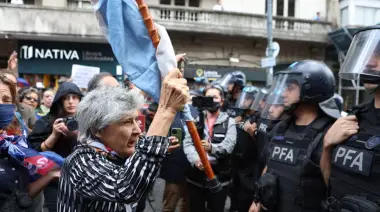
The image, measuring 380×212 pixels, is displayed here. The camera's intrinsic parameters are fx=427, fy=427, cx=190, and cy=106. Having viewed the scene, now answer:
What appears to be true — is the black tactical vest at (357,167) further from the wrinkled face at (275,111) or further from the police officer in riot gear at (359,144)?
the wrinkled face at (275,111)

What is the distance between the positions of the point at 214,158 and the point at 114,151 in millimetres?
2803

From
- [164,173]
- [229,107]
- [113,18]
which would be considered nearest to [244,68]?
[229,107]

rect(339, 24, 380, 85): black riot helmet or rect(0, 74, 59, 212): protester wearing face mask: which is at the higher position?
rect(339, 24, 380, 85): black riot helmet

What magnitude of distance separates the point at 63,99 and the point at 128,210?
216 cm

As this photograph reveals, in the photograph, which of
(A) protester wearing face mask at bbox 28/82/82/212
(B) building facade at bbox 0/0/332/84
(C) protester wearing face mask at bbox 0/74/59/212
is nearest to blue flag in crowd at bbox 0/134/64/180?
(C) protester wearing face mask at bbox 0/74/59/212

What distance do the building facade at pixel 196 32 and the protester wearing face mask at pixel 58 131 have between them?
13.1 meters

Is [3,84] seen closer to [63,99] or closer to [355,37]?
[63,99]

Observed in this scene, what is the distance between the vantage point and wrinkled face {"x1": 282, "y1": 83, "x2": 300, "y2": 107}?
3271 mm

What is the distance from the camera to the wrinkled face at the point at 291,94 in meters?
3.27

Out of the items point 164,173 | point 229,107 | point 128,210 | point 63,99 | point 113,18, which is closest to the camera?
point 128,210

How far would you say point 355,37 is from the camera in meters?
2.50

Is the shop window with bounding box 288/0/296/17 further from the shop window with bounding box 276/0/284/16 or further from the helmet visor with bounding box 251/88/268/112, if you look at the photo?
the helmet visor with bounding box 251/88/268/112

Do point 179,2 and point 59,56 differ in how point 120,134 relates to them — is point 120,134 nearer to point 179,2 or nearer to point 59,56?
point 59,56

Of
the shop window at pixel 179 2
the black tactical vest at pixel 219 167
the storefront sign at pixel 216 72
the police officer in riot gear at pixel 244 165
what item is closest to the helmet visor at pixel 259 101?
the police officer in riot gear at pixel 244 165
